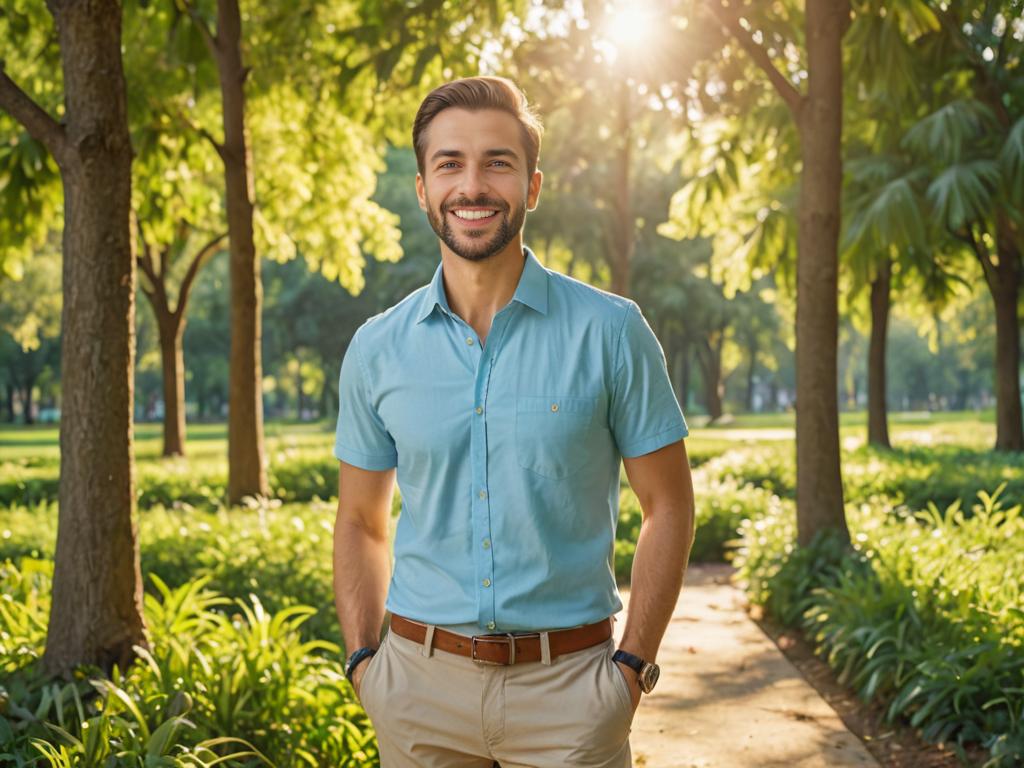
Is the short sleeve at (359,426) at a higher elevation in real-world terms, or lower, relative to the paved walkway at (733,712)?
higher

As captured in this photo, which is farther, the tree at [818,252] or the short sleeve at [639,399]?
the tree at [818,252]

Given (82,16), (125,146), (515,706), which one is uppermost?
(82,16)

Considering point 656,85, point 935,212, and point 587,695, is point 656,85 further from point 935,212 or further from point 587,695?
point 587,695

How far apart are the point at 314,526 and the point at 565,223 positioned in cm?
1983

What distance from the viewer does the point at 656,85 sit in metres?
11.5

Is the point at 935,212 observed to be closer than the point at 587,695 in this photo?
No

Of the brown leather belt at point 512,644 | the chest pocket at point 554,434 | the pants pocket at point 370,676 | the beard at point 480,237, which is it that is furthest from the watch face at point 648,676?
the beard at point 480,237

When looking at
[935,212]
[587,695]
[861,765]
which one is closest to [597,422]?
[587,695]

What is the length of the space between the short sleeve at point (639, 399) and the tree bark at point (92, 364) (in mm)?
3360

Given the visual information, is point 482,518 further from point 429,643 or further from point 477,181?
point 477,181

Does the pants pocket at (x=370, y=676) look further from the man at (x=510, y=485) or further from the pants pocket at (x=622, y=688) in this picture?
the pants pocket at (x=622, y=688)

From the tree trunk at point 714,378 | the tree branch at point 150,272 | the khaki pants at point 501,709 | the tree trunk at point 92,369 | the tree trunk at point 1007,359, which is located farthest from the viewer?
the tree trunk at point 714,378

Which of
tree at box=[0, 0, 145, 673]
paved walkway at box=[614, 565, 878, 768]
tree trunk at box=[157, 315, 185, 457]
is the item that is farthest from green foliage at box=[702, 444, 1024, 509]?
tree trunk at box=[157, 315, 185, 457]

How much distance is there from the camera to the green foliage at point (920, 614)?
5457 millimetres
